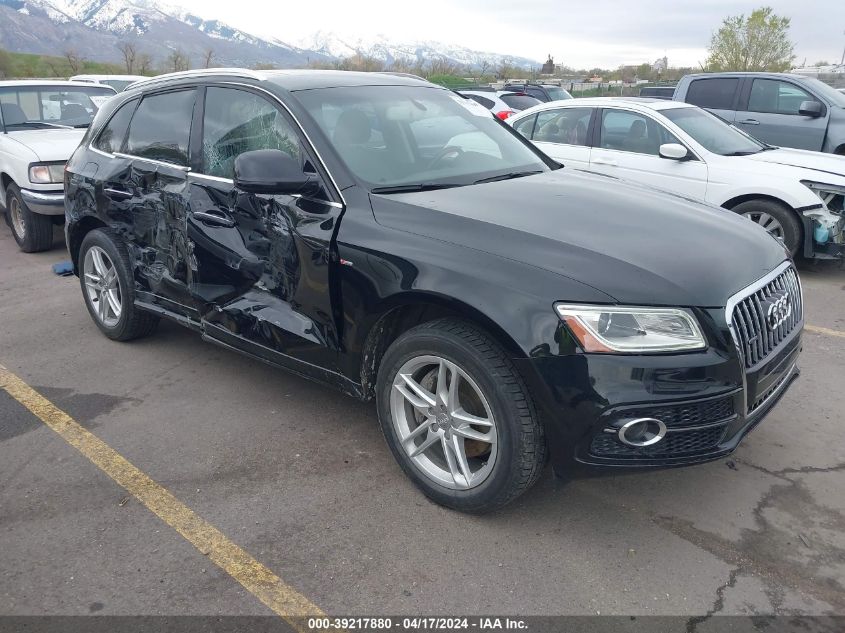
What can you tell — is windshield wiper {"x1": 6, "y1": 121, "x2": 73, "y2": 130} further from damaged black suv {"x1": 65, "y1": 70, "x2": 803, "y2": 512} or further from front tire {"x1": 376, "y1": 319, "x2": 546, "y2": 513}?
front tire {"x1": 376, "y1": 319, "x2": 546, "y2": 513}

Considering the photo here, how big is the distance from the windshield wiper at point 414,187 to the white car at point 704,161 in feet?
11.1

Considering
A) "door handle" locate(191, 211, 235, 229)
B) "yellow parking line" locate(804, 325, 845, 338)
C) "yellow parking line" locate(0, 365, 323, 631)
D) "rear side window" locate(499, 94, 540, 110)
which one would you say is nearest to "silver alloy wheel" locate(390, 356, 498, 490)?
"yellow parking line" locate(0, 365, 323, 631)

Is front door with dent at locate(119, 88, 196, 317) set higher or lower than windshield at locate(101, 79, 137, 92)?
lower

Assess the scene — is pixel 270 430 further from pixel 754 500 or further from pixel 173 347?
pixel 754 500

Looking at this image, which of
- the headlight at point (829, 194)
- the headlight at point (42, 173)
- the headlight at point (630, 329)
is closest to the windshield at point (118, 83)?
the headlight at point (42, 173)

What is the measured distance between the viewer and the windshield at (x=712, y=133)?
276 inches

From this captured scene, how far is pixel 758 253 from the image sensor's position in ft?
10.1

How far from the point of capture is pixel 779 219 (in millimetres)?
6488

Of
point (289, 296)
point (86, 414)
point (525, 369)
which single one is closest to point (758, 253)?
point (525, 369)

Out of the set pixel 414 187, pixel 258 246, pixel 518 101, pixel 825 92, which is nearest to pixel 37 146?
pixel 258 246

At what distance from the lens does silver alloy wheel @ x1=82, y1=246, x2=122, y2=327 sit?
4.87 m

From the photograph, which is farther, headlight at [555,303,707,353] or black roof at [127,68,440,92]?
black roof at [127,68,440,92]

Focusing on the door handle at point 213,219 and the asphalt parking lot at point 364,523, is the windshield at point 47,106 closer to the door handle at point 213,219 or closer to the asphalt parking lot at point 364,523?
the asphalt parking lot at point 364,523

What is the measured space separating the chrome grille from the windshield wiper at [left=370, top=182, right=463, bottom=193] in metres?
1.44
